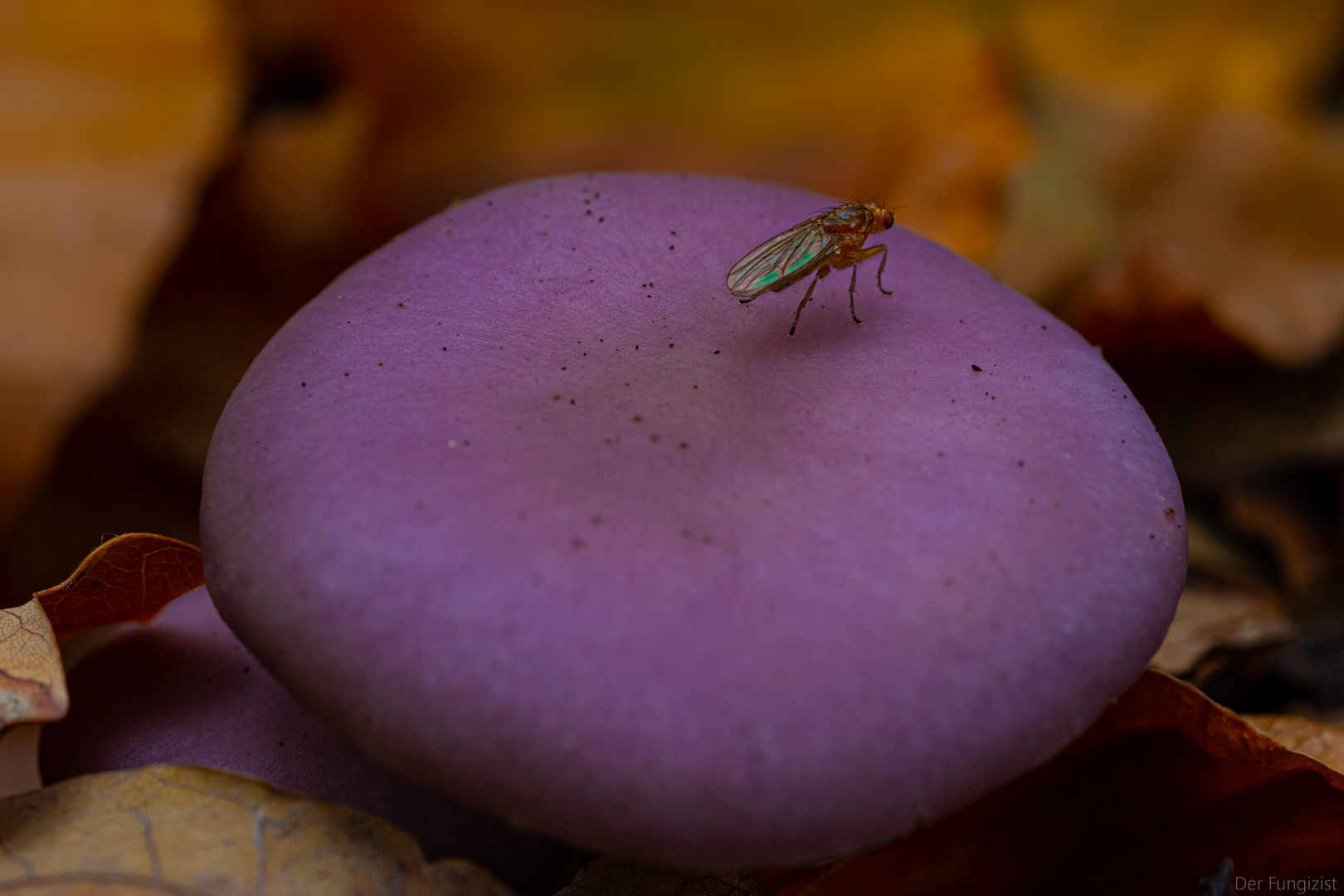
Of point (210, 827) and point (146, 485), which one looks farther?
point (146, 485)

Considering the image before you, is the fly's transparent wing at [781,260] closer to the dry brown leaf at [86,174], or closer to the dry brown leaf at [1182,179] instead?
the dry brown leaf at [1182,179]

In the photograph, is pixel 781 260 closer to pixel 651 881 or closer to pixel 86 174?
pixel 651 881

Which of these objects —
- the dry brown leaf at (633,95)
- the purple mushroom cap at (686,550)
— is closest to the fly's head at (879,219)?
the purple mushroom cap at (686,550)

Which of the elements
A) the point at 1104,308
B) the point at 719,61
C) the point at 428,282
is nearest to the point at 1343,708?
the point at 1104,308

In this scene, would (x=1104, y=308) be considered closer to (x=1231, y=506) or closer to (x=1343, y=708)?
(x=1231, y=506)

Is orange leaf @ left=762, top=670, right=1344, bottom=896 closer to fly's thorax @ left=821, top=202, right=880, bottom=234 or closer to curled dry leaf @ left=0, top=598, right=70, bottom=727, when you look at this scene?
fly's thorax @ left=821, top=202, right=880, bottom=234

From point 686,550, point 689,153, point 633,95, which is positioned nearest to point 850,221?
point 686,550

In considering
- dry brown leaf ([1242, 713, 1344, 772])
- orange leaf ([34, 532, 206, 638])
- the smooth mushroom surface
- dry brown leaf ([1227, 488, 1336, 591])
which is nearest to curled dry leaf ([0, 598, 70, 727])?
orange leaf ([34, 532, 206, 638])

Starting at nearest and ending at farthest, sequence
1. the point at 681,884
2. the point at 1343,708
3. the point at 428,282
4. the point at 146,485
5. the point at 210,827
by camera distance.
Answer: the point at 210,827 < the point at 681,884 < the point at 428,282 < the point at 1343,708 < the point at 146,485
